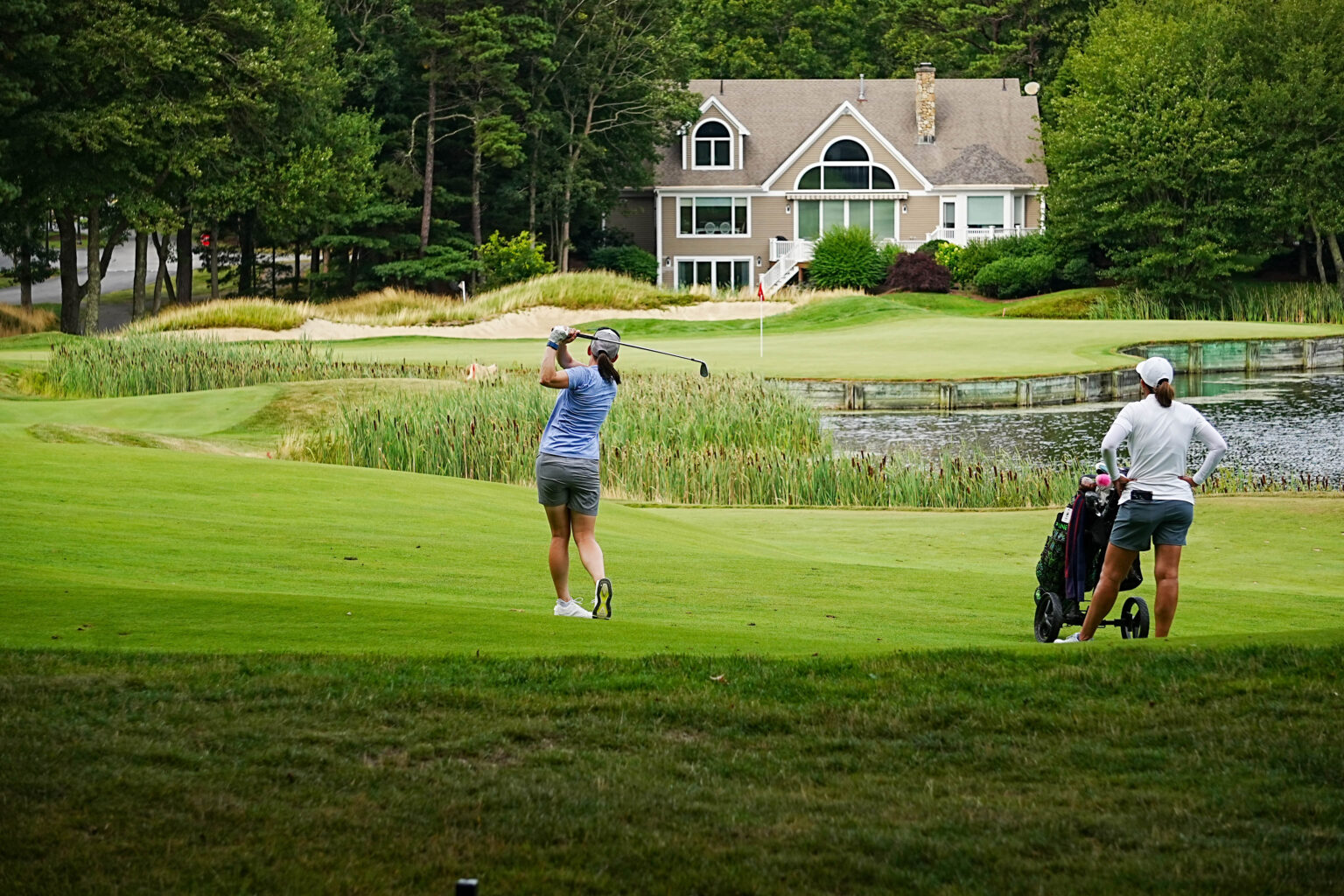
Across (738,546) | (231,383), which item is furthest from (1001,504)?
(231,383)

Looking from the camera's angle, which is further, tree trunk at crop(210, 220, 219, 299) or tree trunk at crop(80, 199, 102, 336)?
tree trunk at crop(210, 220, 219, 299)

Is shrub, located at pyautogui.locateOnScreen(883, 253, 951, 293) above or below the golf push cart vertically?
above

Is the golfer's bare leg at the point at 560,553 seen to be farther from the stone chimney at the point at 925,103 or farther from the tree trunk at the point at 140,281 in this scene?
the stone chimney at the point at 925,103

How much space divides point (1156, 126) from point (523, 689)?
163 ft

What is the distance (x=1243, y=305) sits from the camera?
175 ft

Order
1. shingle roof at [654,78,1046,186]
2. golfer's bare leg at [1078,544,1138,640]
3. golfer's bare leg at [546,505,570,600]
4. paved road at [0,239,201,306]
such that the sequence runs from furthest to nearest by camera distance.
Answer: paved road at [0,239,201,306] → shingle roof at [654,78,1046,186] → golfer's bare leg at [546,505,570,600] → golfer's bare leg at [1078,544,1138,640]

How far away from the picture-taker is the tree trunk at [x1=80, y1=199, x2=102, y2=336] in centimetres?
4528

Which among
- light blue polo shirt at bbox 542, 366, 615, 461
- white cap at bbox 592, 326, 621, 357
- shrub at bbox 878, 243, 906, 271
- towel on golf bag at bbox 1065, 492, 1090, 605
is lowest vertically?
towel on golf bag at bbox 1065, 492, 1090, 605

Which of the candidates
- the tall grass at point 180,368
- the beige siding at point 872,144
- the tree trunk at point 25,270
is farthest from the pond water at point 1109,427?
the tree trunk at point 25,270

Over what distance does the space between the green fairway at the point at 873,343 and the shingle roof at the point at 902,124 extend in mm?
16897

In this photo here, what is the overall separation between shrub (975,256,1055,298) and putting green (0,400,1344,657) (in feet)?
127

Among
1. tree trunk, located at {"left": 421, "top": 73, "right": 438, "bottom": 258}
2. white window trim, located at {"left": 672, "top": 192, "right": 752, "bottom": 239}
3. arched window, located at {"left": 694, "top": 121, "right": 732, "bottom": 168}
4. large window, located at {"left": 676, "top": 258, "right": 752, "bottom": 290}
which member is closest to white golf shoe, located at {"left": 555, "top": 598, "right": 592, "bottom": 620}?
tree trunk, located at {"left": 421, "top": 73, "right": 438, "bottom": 258}

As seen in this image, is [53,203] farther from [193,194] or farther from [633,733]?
[633,733]

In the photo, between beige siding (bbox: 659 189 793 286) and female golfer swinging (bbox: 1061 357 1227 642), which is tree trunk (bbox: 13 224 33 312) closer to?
beige siding (bbox: 659 189 793 286)
